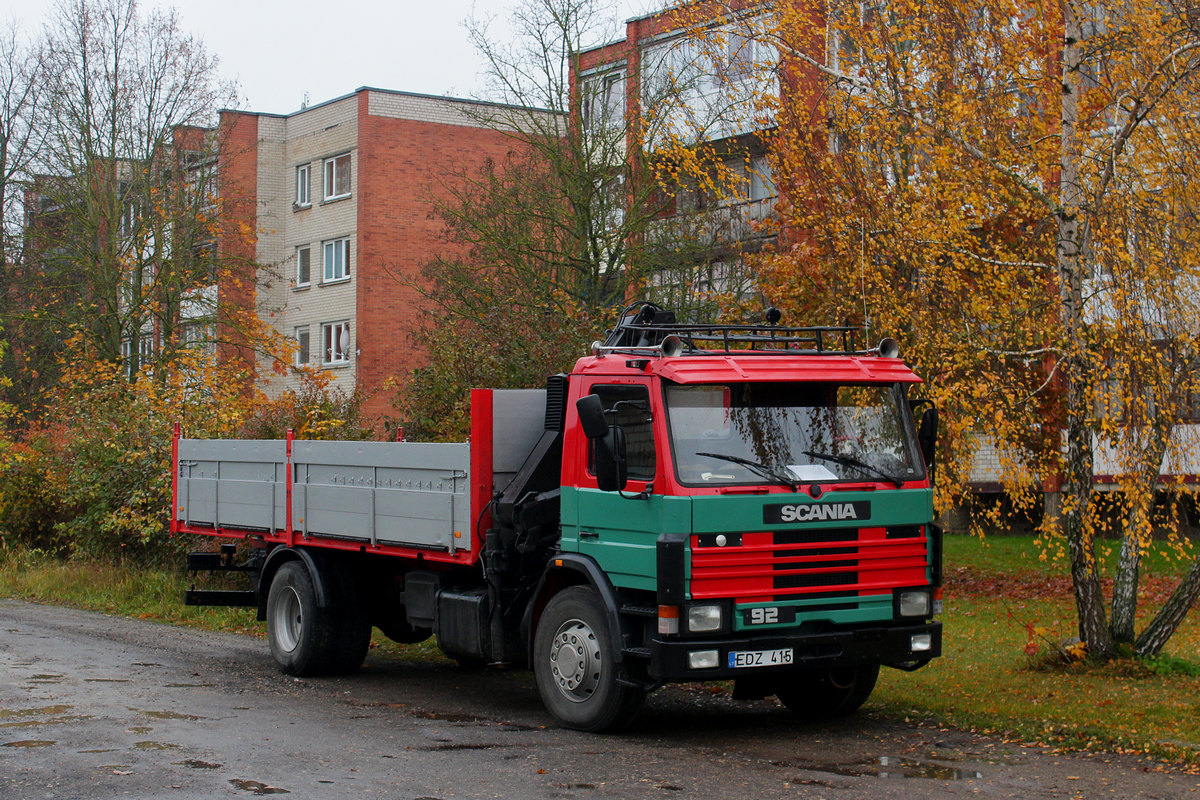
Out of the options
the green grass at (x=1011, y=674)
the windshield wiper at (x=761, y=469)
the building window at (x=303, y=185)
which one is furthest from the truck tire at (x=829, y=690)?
the building window at (x=303, y=185)

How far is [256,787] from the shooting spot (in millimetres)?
7371

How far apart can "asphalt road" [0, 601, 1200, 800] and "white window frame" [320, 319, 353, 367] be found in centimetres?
3292

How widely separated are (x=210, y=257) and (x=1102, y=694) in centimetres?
2834

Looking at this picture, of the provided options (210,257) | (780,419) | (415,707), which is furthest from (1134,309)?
(210,257)

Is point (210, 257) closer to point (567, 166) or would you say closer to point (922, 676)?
point (567, 166)

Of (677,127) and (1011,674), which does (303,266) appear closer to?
(677,127)

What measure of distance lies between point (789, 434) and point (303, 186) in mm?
40441

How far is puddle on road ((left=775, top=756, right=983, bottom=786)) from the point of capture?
307 inches

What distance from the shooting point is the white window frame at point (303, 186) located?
46.8m

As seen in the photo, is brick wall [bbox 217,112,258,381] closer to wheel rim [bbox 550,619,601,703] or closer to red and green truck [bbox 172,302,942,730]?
red and green truck [bbox 172,302,942,730]

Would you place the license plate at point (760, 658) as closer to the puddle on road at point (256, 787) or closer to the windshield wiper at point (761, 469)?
the windshield wiper at point (761, 469)

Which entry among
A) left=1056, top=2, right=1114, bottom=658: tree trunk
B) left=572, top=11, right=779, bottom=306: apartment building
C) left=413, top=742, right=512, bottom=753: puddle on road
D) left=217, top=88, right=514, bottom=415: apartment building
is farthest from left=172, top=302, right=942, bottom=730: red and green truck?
left=217, top=88, right=514, bottom=415: apartment building

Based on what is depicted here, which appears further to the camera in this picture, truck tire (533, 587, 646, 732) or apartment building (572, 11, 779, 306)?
apartment building (572, 11, 779, 306)

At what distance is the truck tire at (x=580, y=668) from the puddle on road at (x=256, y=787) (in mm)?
2316
